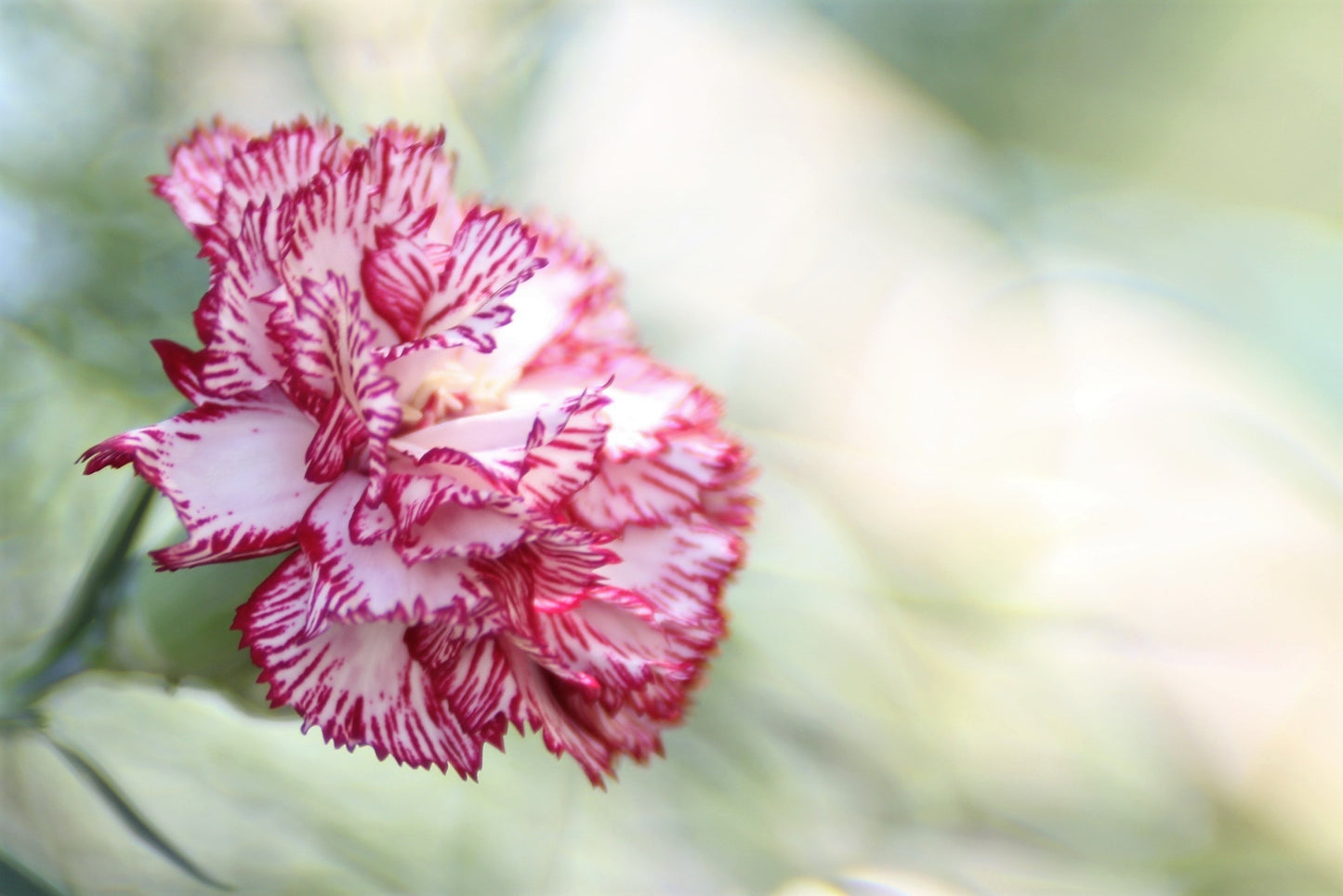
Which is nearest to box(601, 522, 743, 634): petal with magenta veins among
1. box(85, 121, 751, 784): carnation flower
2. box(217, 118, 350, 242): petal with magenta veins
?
box(85, 121, 751, 784): carnation flower

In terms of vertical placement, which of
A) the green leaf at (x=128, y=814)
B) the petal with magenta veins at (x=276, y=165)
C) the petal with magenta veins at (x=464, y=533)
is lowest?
the green leaf at (x=128, y=814)

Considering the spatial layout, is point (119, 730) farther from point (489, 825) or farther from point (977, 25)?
point (977, 25)

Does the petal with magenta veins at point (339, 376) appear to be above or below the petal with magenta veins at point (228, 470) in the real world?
above

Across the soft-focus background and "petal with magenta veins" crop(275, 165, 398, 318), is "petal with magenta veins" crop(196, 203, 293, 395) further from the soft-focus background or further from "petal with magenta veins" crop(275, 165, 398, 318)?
the soft-focus background

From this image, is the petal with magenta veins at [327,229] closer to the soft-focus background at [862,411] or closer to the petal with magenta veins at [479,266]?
the petal with magenta veins at [479,266]

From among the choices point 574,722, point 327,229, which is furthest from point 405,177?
point 574,722

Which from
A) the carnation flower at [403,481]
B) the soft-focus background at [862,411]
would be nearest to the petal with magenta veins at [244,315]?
the carnation flower at [403,481]

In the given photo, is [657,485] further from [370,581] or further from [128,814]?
[128,814]
